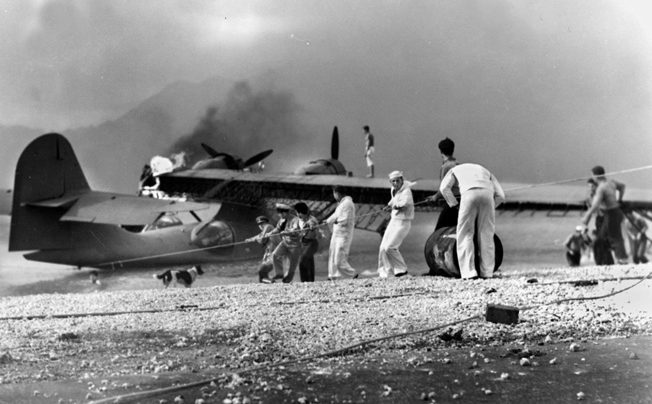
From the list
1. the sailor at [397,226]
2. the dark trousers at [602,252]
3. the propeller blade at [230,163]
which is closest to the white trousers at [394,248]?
the sailor at [397,226]

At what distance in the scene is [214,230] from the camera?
48.7 ft

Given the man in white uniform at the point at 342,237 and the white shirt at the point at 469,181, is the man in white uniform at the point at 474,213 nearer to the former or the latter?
the white shirt at the point at 469,181

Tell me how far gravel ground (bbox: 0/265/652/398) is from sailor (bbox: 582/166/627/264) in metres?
3.82

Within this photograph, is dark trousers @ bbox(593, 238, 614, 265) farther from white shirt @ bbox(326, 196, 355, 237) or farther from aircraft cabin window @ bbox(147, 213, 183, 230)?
aircraft cabin window @ bbox(147, 213, 183, 230)

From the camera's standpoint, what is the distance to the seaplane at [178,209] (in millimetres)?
11492

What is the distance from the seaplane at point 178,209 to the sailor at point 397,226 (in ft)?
2.42

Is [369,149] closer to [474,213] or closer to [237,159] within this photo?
[237,159]

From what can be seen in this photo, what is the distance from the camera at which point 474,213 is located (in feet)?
30.1

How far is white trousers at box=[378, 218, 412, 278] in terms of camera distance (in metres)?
11.1

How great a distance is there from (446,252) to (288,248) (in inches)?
116

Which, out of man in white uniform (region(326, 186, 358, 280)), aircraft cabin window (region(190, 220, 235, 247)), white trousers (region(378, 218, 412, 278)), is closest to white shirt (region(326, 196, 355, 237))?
man in white uniform (region(326, 186, 358, 280))

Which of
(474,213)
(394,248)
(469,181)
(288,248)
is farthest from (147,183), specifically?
(474,213)

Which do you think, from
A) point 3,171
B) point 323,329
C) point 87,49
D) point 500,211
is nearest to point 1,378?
point 323,329

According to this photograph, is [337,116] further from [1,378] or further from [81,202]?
[1,378]
